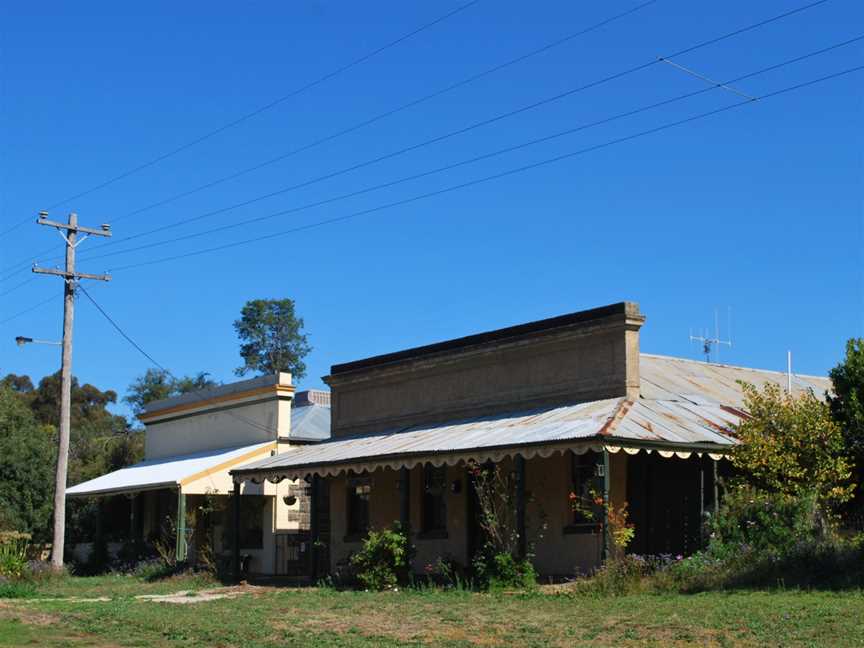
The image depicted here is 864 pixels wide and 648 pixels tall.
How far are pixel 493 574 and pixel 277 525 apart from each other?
11891 mm

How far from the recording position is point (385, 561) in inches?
854

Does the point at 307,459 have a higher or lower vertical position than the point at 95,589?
higher

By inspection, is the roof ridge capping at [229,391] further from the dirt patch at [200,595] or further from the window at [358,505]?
the dirt patch at [200,595]

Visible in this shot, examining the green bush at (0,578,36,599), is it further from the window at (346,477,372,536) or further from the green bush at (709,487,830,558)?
the green bush at (709,487,830,558)

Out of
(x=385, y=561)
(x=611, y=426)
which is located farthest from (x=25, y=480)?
(x=611, y=426)

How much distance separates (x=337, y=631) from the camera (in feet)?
49.9

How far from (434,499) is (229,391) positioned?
34.8ft

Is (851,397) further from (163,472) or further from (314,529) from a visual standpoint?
(163,472)

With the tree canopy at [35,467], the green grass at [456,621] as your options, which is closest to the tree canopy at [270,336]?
the tree canopy at [35,467]

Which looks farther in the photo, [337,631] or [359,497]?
[359,497]

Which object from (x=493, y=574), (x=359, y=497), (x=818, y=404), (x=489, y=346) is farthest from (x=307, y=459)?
(x=818, y=404)

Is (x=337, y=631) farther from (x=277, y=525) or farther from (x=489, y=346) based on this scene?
(x=277, y=525)

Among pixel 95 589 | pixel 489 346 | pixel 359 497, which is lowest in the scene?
pixel 95 589

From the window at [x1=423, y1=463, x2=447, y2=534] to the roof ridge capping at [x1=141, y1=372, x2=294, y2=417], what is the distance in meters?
7.23
